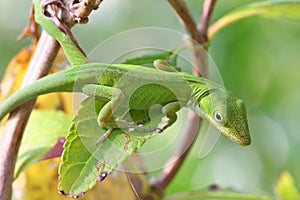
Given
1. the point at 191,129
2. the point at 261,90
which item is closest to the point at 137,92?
the point at 191,129

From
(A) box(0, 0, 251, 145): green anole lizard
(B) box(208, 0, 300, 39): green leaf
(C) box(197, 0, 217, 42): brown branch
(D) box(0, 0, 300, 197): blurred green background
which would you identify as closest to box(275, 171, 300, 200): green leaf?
(B) box(208, 0, 300, 39): green leaf

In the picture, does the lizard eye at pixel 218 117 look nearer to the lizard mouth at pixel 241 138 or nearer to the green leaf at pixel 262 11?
the lizard mouth at pixel 241 138

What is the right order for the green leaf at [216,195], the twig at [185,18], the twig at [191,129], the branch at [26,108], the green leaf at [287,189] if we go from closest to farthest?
the branch at [26,108]
the twig at [185,18]
the twig at [191,129]
the green leaf at [216,195]
the green leaf at [287,189]

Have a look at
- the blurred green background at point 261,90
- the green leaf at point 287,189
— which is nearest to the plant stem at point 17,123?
the green leaf at point 287,189

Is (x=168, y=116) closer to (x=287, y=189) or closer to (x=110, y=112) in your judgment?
(x=110, y=112)

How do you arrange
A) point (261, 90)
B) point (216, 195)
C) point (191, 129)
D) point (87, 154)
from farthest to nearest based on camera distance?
Result: point (261, 90) → point (216, 195) → point (191, 129) → point (87, 154)
